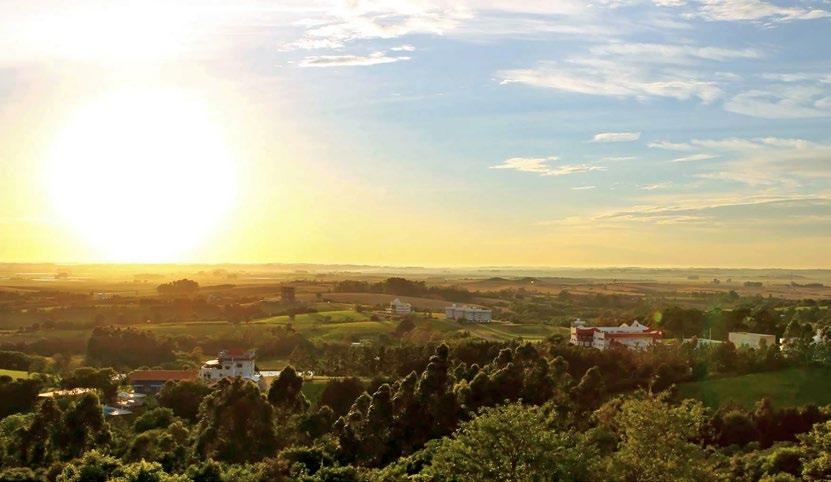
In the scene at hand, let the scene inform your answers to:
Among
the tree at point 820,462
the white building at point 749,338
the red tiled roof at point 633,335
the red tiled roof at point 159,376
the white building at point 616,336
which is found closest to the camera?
the tree at point 820,462

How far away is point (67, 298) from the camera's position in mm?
148750

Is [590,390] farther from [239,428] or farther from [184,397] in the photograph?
[184,397]

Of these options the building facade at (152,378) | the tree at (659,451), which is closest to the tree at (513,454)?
the tree at (659,451)

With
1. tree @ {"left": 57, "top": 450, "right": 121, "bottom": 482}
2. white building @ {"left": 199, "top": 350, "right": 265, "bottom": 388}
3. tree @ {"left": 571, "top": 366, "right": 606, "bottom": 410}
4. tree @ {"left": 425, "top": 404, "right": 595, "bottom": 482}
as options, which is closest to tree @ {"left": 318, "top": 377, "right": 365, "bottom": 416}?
white building @ {"left": 199, "top": 350, "right": 265, "bottom": 388}

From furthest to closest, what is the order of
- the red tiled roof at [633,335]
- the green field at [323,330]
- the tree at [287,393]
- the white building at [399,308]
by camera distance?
the white building at [399,308] → the green field at [323,330] → the red tiled roof at [633,335] → the tree at [287,393]

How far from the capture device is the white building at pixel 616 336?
7969 centimetres

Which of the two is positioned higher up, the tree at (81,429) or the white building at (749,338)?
the white building at (749,338)

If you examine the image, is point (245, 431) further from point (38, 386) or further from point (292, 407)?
point (38, 386)

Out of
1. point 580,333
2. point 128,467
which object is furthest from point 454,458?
Answer: point 580,333

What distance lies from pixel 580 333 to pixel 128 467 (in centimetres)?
6184

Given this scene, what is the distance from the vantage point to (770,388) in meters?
58.0

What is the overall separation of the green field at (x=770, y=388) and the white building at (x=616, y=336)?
16.3 m

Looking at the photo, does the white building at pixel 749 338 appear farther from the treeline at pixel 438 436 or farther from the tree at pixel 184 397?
the tree at pixel 184 397

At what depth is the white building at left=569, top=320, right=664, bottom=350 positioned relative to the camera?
7969 centimetres
